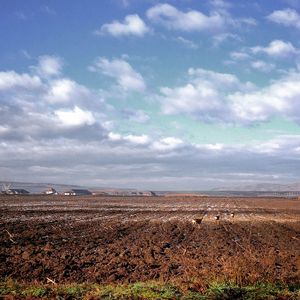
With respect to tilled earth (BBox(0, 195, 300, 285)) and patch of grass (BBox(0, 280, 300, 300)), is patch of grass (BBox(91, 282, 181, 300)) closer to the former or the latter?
patch of grass (BBox(0, 280, 300, 300))

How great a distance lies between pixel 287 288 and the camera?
1032cm

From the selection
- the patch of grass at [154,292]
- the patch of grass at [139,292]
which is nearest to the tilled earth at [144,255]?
the patch of grass at [154,292]

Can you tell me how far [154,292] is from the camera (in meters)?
9.66

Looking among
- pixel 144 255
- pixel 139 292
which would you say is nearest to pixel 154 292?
pixel 139 292

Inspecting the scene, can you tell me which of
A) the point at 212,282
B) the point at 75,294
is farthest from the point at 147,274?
the point at 75,294

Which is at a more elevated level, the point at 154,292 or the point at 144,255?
the point at 154,292

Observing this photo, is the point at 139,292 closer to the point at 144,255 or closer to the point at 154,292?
the point at 154,292

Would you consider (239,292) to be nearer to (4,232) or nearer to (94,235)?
(94,235)

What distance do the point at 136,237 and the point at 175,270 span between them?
9691 millimetres

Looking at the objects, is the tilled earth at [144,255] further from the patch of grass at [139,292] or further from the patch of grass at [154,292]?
the patch of grass at [139,292]

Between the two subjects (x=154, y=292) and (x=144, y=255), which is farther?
(x=144, y=255)

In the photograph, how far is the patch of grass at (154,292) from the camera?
9281 millimetres

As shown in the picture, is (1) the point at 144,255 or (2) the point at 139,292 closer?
(2) the point at 139,292

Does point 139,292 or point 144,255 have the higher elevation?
point 139,292
